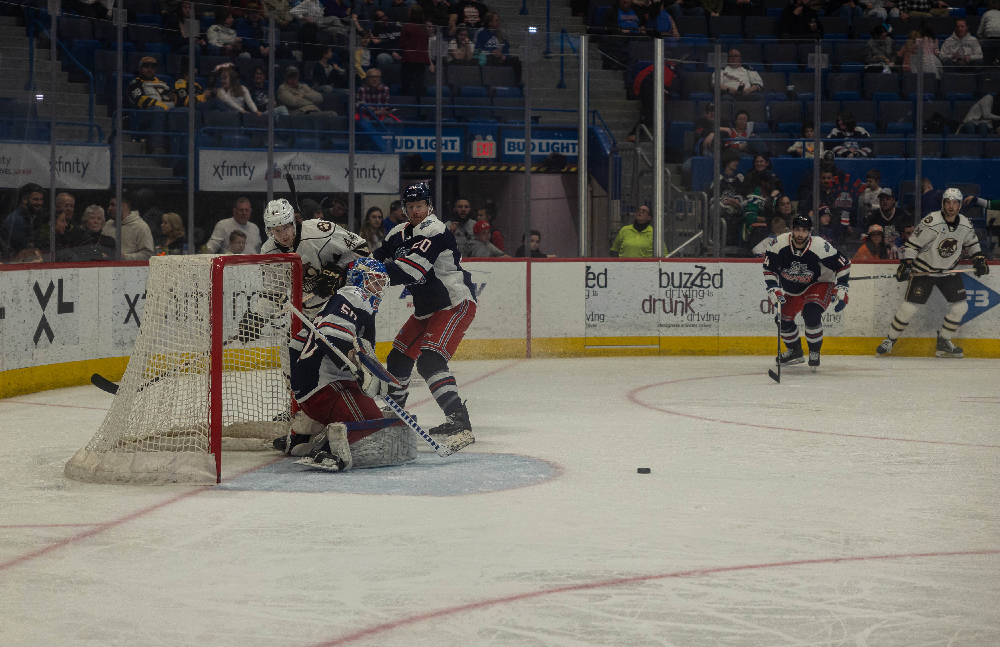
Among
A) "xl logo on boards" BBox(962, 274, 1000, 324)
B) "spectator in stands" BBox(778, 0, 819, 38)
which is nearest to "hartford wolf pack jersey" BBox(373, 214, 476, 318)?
"xl logo on boards" BBox(962, 274, 1000, 324)

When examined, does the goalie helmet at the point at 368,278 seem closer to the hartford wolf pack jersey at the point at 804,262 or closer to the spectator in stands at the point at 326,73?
the spectator in stands at the point at 326,73

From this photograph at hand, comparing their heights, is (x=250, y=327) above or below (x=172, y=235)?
below

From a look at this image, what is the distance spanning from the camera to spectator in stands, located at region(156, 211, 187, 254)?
870 cm

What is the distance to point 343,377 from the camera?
17.2ft

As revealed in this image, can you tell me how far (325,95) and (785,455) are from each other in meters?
5.24

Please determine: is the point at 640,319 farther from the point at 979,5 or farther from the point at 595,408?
the point at 979,5

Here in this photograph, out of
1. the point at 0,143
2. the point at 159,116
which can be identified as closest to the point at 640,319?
the point at 159,116

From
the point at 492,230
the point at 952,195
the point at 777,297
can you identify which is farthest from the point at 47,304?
the point at 952,195

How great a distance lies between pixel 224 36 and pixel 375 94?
4.15 ft

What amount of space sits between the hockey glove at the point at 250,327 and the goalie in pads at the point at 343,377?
762 mm

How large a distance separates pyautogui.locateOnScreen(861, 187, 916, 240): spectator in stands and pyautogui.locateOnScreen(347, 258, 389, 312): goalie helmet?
6408 millimetres

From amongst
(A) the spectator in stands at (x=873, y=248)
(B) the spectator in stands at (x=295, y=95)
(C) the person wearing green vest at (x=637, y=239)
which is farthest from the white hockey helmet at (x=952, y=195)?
(B) the spectator in stands at (x=295, y=95)

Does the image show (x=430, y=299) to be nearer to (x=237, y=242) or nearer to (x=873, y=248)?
(x=237, y=242)

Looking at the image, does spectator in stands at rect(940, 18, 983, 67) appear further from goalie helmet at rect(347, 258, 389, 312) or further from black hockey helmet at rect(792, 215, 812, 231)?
goalie helmet at rect(347, 258, 389, 312)
